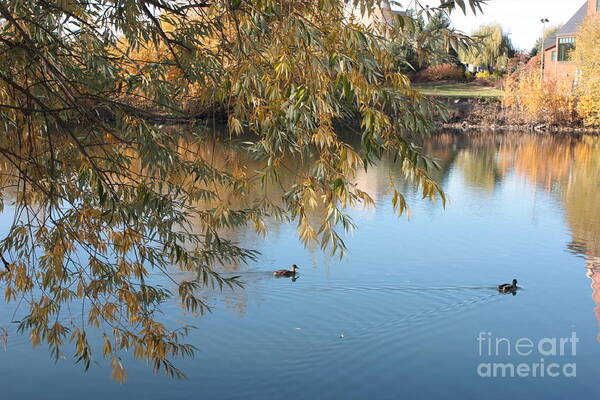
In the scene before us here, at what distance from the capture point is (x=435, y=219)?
13438mm

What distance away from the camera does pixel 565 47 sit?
4097cm

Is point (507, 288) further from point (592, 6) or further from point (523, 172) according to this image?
point (592, 6)

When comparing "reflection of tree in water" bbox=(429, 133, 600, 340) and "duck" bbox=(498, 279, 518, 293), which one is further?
"reflection of tree in water" bbox=(429, 133, 600, 340)

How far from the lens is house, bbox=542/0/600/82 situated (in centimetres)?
3941

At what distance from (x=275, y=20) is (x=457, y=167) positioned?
60.8 ft

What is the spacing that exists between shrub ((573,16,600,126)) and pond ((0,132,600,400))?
22.3 meters

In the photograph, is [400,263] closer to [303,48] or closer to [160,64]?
[160,64]

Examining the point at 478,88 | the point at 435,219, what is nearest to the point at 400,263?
the point at 435,219

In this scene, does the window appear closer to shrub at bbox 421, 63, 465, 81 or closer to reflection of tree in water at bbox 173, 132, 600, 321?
shrub at bbox 421, 63, 465, 81

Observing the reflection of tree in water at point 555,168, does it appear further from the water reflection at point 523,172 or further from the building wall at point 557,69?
the building wall at point 557,69

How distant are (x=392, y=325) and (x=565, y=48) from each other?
36.7m

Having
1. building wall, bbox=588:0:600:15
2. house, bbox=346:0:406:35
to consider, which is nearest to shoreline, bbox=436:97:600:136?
building wall, bbox=588:0:600:15

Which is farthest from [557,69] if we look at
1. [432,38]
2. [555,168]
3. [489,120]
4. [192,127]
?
[432,38]

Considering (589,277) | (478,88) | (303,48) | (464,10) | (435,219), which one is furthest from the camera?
(478,88)
